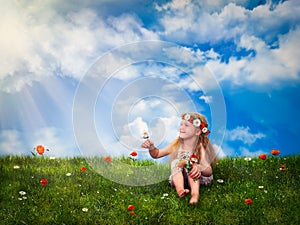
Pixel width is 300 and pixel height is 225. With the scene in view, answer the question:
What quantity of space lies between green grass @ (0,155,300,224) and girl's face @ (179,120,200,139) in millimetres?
405

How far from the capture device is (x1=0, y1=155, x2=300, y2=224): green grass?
301cm

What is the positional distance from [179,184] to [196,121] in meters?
0.49

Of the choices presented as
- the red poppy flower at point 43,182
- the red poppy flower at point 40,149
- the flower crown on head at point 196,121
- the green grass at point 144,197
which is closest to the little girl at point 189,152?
the flower crown on head at point 196,121

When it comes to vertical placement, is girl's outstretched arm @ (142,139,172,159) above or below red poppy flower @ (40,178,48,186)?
above

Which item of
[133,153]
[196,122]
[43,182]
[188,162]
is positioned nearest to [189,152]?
[188,162]

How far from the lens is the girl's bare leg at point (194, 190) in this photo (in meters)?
3.17

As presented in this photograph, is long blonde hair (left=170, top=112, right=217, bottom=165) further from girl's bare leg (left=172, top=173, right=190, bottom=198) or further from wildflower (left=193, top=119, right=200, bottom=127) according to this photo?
girl's bare leg (left=172, top=173, right=190, bottom=198)

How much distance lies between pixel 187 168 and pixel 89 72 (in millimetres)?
1068

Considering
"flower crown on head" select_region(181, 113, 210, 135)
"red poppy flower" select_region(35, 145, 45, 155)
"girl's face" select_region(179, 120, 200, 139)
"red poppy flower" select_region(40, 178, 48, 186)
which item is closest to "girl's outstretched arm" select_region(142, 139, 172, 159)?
"girl's face" select_region(179, 120, 200, 139)

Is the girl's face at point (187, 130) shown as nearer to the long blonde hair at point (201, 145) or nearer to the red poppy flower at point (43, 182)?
the long blonde hair at point (201, 145)

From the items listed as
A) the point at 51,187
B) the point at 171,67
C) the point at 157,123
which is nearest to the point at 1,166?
the point at 51,187

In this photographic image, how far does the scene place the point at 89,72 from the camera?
138 inches

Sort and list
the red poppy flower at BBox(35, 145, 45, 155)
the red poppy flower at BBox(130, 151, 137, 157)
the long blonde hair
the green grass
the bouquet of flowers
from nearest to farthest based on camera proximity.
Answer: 1. the green grass
2. the bouquet of flowers
3. the long blonde hair
4. the red poppy flower at BBox(130, 151, 137, 157)
5. the red poppy flower at BBox(35, 145, 45, 155)

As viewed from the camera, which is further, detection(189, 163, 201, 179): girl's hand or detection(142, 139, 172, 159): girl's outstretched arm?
detection(142, 139, 172, 159): girl's outstretched arm
